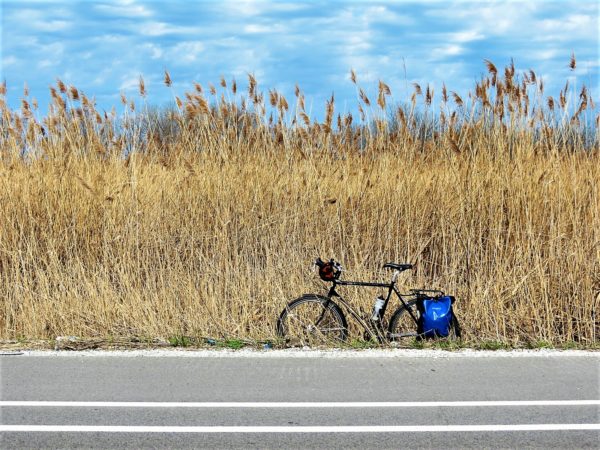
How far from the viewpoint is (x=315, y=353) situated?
28.3ft

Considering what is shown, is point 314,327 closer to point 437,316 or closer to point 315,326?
point 315,326

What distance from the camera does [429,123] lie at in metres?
11.5

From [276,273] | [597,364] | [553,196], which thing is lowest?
[597,364]

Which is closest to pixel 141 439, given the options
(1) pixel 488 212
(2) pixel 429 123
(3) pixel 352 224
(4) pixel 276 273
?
(4) pixel 276 273

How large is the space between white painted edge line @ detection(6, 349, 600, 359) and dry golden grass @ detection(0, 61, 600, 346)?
0.65m

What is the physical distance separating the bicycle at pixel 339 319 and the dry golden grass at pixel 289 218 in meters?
0.48

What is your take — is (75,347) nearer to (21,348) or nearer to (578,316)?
(21,348)

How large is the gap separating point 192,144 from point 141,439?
21.6 ft

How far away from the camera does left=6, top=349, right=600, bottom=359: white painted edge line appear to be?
8531mm

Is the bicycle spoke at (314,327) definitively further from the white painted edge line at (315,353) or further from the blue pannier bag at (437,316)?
the blue pannier bag at (437,316)

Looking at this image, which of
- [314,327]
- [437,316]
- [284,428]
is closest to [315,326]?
[314,327]

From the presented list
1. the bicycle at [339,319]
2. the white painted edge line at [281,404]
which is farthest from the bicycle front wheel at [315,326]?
the white painted edge line at [281,404]

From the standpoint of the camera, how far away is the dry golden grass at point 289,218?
385 inches

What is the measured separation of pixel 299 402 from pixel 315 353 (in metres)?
2.14
